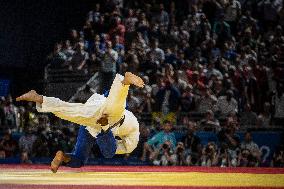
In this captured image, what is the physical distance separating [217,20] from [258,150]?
4590mm

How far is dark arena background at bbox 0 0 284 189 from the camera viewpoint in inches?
446

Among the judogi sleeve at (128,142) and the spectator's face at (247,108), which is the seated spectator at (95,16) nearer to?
the spectator's face at (247,108)

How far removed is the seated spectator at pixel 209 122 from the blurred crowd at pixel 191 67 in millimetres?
21

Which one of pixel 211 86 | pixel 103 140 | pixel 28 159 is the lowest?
pixel 28 159

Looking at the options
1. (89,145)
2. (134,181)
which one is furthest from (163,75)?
(134,181)

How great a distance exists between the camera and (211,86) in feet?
41.3

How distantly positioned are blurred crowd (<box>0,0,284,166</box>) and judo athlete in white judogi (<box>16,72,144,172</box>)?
447 cm

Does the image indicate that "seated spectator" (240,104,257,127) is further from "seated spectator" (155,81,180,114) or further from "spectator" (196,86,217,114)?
"seated spectator" (155,81,180,114)

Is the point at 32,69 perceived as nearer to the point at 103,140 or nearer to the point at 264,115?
the point at 264,115

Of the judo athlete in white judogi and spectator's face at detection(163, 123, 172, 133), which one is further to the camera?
spectator's face at detection(163, 123, 172, 133)

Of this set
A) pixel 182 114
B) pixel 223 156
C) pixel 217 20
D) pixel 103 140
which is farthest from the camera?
pixel 217 20

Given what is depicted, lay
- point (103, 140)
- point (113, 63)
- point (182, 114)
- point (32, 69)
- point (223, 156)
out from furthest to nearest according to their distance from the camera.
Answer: point (32, 69), point (113, 63), point (182, 114), point (223, 156), point (103, 140)

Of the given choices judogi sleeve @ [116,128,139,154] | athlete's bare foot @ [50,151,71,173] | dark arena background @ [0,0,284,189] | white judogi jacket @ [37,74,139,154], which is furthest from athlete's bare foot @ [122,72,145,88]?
dark arena background @ [0,0,284,189]

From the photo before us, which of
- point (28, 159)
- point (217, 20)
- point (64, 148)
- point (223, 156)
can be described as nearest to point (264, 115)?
point (223, 156)
